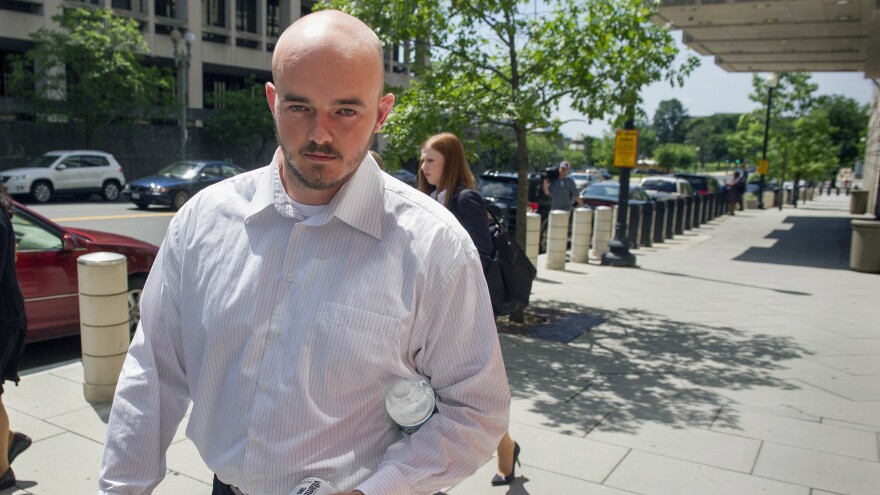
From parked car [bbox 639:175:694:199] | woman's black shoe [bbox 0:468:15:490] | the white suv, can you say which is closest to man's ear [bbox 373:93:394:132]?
woman's black shoe [bbox 0:468:15:490]

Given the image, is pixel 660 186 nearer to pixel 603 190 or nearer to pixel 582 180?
pixel 603 190

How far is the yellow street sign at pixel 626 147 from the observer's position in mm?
12602

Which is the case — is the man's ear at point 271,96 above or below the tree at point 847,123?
below

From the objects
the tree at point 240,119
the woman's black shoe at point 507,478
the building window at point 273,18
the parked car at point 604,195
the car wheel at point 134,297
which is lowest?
the woman's black shoe at point 507,478

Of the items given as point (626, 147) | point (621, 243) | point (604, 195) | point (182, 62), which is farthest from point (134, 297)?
point (182, 62)

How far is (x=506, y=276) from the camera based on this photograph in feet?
17.7

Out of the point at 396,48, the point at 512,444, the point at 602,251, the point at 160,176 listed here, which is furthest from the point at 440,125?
the point at 160,176

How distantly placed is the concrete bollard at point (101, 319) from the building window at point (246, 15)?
128 feet

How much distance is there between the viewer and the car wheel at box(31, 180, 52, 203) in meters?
23.2

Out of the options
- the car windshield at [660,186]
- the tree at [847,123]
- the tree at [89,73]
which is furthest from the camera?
the tree at [847,123]

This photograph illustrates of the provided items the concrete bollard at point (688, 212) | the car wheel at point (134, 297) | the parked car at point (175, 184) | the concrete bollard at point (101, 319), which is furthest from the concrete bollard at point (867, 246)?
the parked car at point (175, 184)

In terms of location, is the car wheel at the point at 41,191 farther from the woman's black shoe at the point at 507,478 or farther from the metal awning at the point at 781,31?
the woman's black shoe at the point at 507,478

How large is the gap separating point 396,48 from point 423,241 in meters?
6.76

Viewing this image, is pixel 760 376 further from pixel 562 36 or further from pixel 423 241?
pixel 423 241
